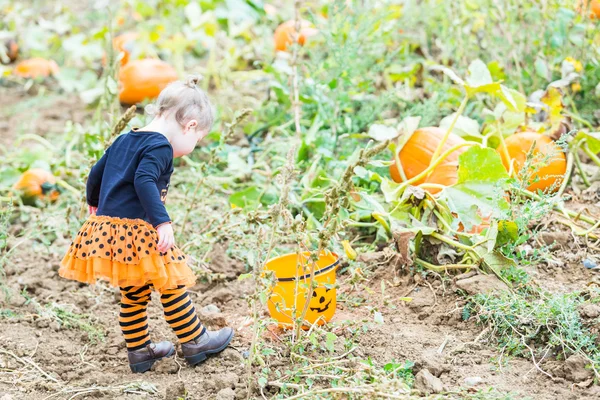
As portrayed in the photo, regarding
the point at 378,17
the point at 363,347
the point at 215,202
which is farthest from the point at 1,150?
the point at 363,347

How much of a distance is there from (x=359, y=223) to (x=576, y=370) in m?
1.03

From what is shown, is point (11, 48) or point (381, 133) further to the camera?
point (11, 48)

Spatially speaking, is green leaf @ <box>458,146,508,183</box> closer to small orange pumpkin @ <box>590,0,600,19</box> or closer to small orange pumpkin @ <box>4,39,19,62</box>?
small orange pumpkin @ <box>590,0,600,19</box>

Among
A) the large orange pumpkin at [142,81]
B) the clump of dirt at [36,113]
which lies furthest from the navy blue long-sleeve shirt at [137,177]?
the clump of dirt at [36,113]

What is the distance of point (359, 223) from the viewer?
→ 2877mm

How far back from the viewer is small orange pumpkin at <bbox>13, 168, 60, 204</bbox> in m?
3.73

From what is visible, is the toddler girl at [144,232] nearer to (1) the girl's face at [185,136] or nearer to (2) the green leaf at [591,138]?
(1) the girl's face at [185,136]

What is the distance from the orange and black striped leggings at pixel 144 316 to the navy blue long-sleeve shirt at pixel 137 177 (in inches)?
10.1

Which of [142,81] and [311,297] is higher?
[311,297]

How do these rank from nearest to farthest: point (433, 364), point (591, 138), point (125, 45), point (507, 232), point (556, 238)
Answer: point (433, 364) < point (507, 232) < point (556, 238) < point (591, 138) < point (125, 45)

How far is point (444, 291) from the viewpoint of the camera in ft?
8.53

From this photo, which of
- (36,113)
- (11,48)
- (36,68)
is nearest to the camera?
(36,113)

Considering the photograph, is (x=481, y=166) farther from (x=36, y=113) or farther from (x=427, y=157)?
(x=36, y=113)

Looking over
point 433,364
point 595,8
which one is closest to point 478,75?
point 433,364
